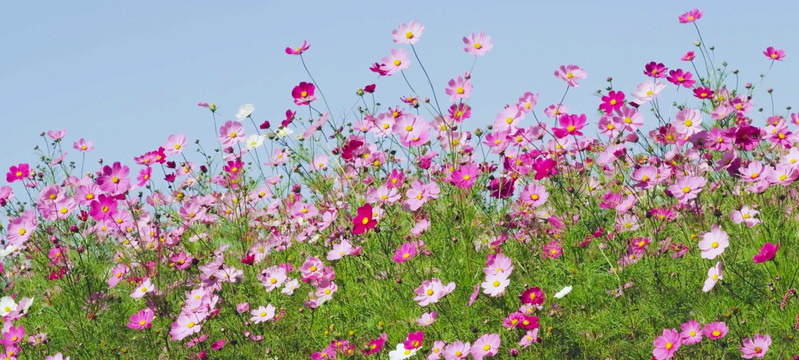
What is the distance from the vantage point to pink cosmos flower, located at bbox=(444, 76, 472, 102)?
4152 mm

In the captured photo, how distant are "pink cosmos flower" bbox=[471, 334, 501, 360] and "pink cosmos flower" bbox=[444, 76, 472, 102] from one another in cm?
128

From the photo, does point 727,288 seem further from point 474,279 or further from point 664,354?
point 474,279

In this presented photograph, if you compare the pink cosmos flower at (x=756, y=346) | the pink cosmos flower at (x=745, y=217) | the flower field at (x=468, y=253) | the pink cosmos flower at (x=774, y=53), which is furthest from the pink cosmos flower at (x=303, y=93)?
the pink cosmos flower at (x=774, y=53)

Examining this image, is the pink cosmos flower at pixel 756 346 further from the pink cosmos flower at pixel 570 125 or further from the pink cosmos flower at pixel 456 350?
the pink cosmos flower at pixel 570 125

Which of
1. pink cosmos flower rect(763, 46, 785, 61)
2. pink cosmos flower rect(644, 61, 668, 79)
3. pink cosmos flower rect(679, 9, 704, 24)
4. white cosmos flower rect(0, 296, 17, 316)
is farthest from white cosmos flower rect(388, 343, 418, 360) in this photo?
pink cosmos flower rect(763, 46, 785, 61)

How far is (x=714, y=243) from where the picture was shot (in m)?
3.19

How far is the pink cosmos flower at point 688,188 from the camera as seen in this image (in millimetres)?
3617

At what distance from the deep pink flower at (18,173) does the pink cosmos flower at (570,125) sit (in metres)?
2.85

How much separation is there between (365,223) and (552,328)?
0.89 m

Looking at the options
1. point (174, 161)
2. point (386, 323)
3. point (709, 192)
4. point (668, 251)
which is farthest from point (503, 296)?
point (174, 161)

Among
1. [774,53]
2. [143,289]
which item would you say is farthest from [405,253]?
[774,53]

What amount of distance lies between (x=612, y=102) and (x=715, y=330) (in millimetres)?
1303

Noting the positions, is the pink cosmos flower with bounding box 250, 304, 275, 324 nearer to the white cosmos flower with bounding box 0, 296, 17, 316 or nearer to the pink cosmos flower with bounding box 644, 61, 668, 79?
the white cosmos flower with bounding box 0, 296, 17, 316

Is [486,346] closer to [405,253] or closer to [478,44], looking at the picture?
[405,253]
